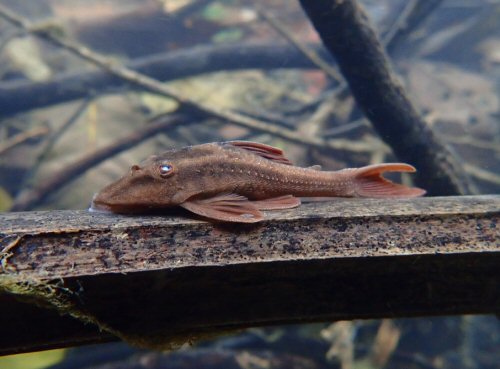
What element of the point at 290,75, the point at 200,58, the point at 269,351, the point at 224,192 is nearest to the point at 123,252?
the point at 224,192

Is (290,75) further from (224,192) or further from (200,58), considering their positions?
(224,192)

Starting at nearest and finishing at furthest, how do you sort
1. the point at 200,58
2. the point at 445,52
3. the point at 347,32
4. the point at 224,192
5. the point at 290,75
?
the point at 224,192 → the point at 347,32 → the point at 200,58 → the point at 290,75 → the point at 445,52

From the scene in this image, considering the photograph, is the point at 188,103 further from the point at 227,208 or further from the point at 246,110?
the point at 227,208

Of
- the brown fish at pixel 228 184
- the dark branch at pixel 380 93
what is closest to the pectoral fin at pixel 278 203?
the brown fish at pixel 228 184

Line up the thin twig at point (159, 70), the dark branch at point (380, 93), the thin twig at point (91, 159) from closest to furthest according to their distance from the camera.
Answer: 1. the dark branch at point (380, 93)
2. the thin twig at point (91, 159)
3. the thin twig at point (159, 70)

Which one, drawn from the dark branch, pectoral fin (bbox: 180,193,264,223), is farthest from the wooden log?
the dark branch

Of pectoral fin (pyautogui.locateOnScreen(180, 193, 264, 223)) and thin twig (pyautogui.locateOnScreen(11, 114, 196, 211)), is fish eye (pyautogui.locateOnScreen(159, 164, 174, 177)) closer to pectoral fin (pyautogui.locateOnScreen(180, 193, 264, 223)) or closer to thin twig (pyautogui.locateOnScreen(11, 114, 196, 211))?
pectoral fin (pyautogui.locateOnScreen(180, 193, 264, 223))

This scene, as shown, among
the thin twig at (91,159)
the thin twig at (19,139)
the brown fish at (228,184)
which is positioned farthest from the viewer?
the thin twig at (19,139)

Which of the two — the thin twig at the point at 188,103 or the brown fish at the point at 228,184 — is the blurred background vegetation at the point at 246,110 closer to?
the thin twig at the point at 188,103
